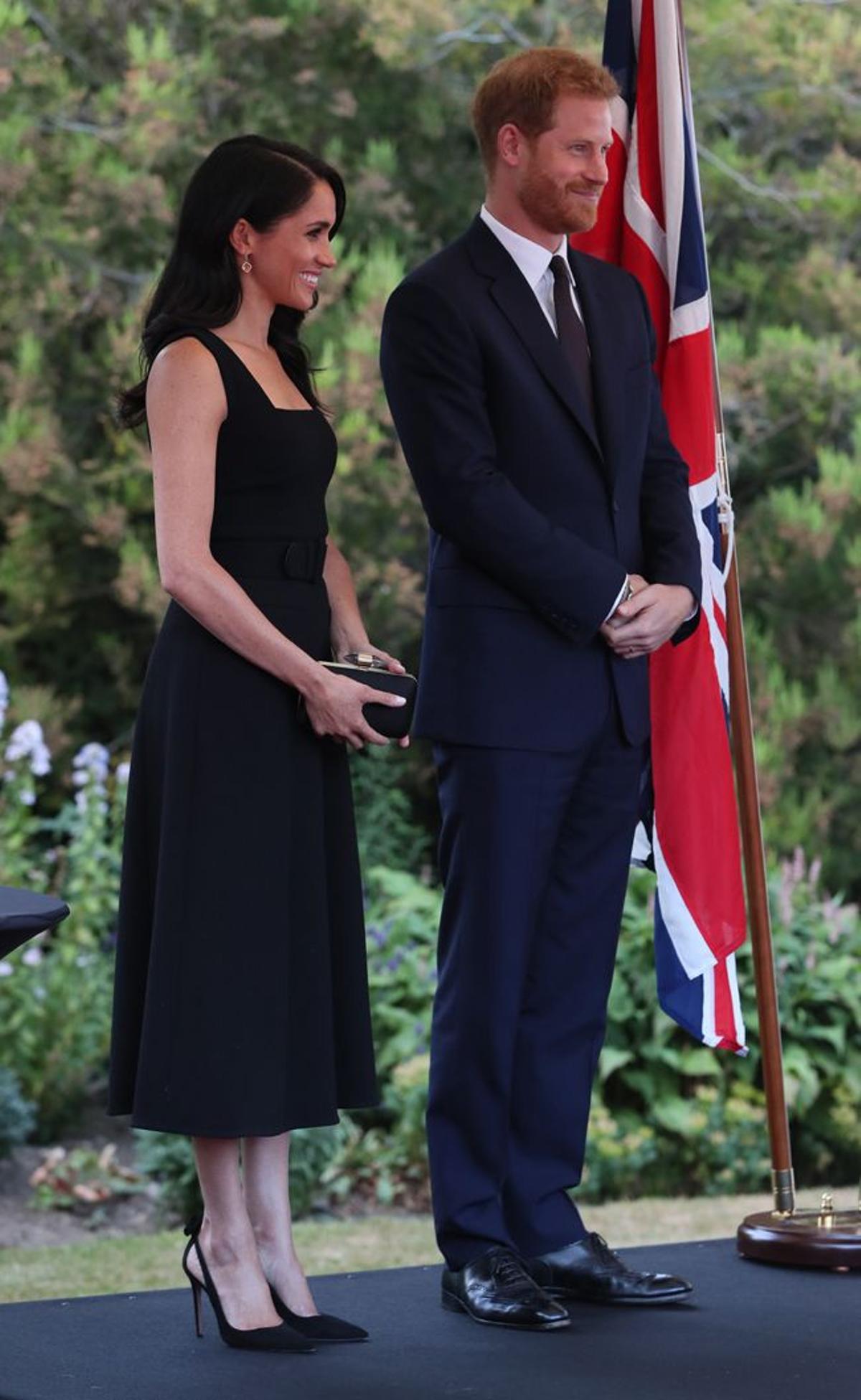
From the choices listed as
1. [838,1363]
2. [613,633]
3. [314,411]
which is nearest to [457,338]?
[314,411]

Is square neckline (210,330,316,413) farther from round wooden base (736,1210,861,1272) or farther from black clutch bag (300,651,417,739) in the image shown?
round wooden base (736,1210,861,1272)

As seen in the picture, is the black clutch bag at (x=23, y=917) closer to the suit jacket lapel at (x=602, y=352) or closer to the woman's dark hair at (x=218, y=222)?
the woman's dark hair at (x=218, y=222)

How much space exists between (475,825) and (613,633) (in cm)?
33

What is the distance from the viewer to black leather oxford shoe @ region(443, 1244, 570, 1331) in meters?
2.84

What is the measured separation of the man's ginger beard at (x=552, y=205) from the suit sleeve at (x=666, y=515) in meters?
0.23

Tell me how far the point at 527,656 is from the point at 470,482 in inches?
10.4

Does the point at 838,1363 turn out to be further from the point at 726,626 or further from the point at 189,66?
the point at 189,66

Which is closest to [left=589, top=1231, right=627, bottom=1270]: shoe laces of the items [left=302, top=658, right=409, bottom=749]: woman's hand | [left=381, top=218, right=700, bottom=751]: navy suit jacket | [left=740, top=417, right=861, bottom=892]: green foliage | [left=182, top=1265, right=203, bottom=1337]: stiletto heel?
[left=182, top=1265, right=203, bottom=1337]: stiletto heel

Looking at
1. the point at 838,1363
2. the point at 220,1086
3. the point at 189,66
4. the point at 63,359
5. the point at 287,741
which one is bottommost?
the point at 838,1363

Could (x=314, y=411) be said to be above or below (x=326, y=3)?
below

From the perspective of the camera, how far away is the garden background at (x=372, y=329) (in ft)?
21.0

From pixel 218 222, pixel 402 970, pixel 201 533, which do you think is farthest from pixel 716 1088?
pixel 218 222

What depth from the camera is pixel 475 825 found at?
2.94m

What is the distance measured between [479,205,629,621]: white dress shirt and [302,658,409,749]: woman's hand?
645 mm
